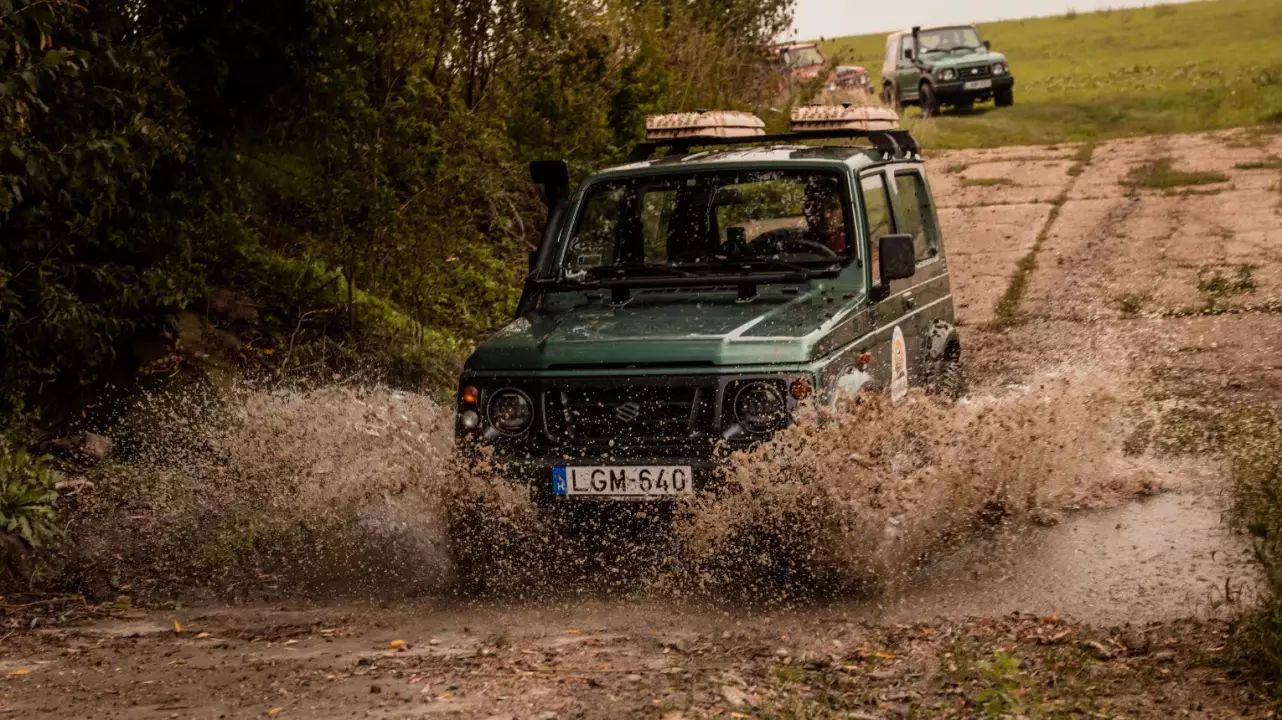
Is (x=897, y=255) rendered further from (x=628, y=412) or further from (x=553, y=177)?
(x=553, y=177)

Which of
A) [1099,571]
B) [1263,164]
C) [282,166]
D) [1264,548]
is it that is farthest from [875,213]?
[1263,164]

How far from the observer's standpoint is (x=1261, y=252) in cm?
1564

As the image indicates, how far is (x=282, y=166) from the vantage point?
10.5 meters

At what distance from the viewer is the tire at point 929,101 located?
3234cm

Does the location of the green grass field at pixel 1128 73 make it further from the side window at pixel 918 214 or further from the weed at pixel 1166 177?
the side window at pixel 918 214

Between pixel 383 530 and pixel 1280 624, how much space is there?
4132 millimetres

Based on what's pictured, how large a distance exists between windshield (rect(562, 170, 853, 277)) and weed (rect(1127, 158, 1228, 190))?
45.6ft

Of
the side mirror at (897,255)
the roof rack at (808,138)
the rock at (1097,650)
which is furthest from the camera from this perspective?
→ the roof rack at (808,138)

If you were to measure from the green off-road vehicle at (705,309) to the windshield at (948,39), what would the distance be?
84.1ft

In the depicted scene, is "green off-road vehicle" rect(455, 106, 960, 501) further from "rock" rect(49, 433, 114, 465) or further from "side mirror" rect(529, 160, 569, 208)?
"rock" rect(49, 433, 114, 465)

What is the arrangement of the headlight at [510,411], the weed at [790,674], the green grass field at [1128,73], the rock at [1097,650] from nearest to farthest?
the weed at [790,674]
the rock at [1097,650]
the headlight at [510,411]
the green grass field at [1128,73]

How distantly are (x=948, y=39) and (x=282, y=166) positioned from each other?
25645 millimetres

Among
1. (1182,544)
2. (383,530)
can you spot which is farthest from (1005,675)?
(383,530)

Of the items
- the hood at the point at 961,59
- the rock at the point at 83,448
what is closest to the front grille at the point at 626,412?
the rock at the point at 83,448
